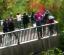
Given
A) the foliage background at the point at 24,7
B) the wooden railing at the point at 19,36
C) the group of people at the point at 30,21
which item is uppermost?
the foliage background at the point at 24,7

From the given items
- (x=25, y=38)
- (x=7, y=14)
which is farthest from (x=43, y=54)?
(x=7, y=14)

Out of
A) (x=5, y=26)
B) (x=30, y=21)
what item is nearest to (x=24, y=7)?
(x=5, y=26)

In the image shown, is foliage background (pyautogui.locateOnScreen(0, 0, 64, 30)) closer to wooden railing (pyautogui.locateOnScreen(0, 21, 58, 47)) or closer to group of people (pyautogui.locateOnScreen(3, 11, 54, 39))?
group of people (pyautogui.locateOnScreen(3, 11, 54, 39))

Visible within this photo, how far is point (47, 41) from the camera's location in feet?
64.1

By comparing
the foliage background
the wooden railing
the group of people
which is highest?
the foliage background

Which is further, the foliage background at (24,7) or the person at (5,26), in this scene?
the person at (5,26)

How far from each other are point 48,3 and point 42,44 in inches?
197

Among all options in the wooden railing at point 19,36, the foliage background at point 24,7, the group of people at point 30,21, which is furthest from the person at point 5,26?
the foliage background at point 24,7

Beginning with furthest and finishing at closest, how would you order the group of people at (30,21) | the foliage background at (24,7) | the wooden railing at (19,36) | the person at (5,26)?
1. the wooden railing at (19,36)
2. the group of people at (30,21)
3. the person at (5,26)
4. the foliage background at (24,7)

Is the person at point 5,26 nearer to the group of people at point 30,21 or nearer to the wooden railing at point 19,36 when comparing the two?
the group of people at point 30,21

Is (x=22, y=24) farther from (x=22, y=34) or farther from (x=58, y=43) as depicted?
(x=58, y=43)

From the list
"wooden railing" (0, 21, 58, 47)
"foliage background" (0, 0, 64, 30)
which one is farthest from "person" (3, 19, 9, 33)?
"foliage background" (0, 0, 64, 30)

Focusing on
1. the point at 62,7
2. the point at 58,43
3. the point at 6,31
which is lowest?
the point at 58,43

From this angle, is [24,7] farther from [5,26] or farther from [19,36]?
[19,36]
